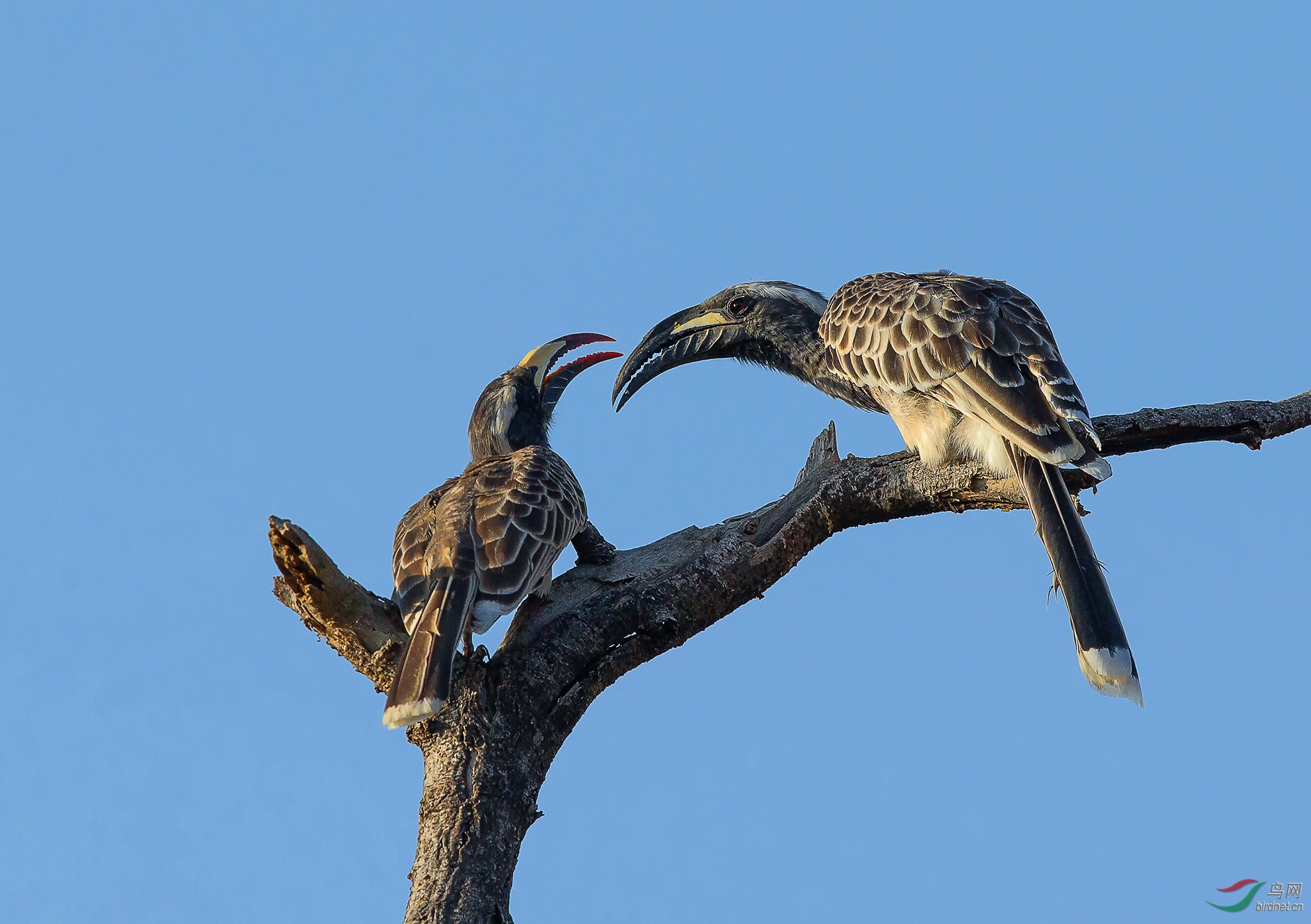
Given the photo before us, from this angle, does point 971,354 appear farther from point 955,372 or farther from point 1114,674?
point 1114,674

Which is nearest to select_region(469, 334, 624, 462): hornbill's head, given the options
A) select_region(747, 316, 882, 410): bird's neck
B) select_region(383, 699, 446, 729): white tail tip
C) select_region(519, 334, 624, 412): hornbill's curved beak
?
select_region(519, 334, 624, 412): hornbill's curved beak

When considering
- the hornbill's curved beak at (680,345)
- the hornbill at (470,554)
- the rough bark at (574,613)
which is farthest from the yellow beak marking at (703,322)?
the hornbill at (470,554)

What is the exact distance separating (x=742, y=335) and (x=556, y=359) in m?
1.34

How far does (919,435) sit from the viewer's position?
6555 millimetres

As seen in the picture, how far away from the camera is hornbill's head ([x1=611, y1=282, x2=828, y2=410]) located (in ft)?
26.3

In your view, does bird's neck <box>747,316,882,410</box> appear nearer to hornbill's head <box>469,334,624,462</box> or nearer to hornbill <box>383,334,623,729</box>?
hornbill's head <box>469,334,624,462</box>

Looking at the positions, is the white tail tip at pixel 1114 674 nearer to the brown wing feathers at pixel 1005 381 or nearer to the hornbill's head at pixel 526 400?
the brown wing feathers at pixel 1005 381

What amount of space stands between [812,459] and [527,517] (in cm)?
200

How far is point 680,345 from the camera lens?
27.6ft

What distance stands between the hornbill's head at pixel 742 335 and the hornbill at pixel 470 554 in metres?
1.53

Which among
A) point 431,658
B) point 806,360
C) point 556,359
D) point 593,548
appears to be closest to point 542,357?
point 556,359

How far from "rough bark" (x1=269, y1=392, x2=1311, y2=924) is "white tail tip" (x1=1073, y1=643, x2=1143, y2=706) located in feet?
3.21

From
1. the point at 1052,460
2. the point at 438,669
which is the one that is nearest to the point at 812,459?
the point at 1052,460

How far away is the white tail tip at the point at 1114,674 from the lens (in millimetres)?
5234
